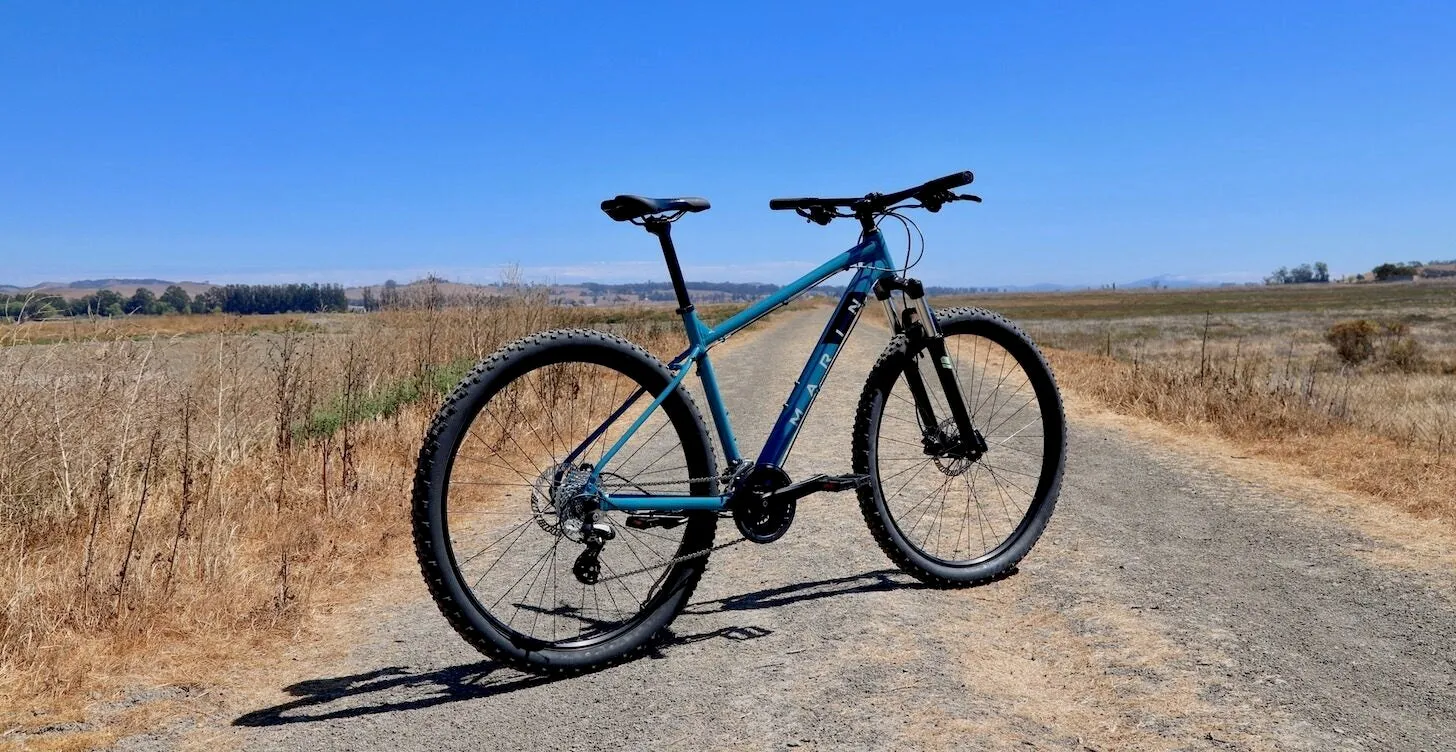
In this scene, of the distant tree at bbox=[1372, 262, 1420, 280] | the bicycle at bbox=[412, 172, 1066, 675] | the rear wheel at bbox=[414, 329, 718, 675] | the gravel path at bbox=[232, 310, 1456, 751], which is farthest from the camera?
the distant tree at bbox=[1372, 262, 1420, 280]

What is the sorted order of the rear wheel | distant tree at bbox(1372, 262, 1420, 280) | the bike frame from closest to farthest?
the rear wheel, the bike frame, distant tree at bbox(1372, 262, 1420, 280)

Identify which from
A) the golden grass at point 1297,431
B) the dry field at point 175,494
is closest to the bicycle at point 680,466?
the dry field at point 175,494

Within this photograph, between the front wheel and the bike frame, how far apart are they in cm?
27

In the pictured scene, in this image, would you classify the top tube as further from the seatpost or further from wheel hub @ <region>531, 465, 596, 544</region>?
wheel hub @ <region>531, 465, 596, 544</region>

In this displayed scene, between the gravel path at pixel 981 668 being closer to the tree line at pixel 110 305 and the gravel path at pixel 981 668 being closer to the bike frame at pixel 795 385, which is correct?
the bike frame at pixel 795 385

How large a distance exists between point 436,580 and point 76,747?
1.07m

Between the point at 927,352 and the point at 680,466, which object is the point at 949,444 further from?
the point at 680,466

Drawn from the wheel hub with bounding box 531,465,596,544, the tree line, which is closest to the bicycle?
the wheel hub with bounding box 531,465,596,544

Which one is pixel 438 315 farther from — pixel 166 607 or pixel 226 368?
pixel 166 607

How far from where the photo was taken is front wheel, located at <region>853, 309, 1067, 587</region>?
3834 millimetres

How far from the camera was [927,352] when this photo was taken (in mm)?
4184

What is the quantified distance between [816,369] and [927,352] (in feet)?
2.29

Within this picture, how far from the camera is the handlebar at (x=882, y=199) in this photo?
3852 mm

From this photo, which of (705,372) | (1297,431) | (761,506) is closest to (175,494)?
(705,372)
